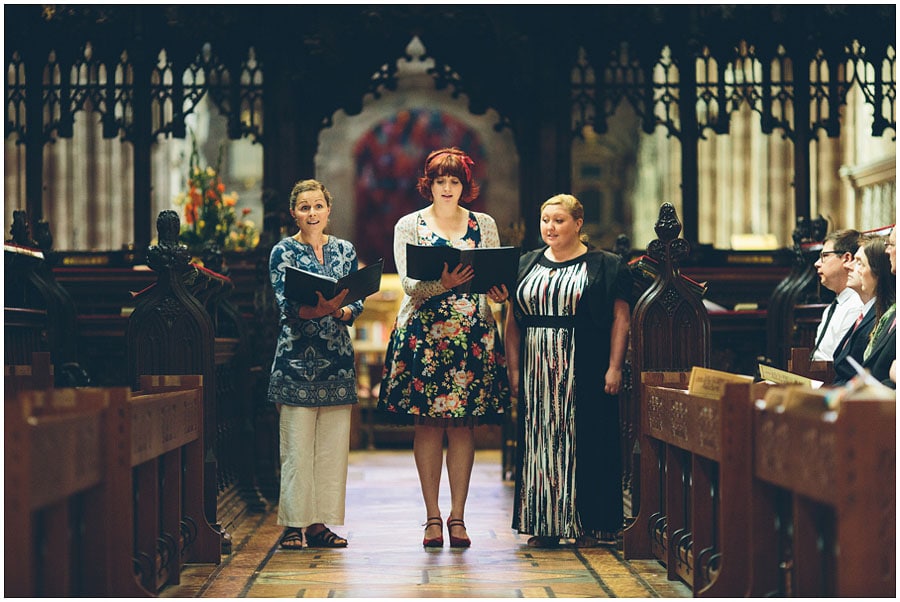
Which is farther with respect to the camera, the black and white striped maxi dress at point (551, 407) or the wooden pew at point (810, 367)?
the black and white striped maxi dress at point (551, 407)

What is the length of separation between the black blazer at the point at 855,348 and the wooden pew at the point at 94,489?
2.30 metres

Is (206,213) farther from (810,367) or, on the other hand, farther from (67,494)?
(67,494)

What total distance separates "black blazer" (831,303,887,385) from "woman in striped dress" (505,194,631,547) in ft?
3.14

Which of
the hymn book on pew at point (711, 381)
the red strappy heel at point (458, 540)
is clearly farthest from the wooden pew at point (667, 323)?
the hymn book on pew at point (711, 381)

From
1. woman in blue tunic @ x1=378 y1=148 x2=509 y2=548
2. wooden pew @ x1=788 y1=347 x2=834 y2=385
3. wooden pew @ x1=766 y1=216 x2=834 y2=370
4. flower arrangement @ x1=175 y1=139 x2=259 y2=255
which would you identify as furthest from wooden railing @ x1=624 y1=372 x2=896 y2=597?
flower arrangement @ x1=175 y1=139 x2=259 y2=255

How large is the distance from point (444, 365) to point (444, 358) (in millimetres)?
29

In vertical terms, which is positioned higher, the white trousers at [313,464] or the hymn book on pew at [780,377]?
the hymn book on pew at [780,377]

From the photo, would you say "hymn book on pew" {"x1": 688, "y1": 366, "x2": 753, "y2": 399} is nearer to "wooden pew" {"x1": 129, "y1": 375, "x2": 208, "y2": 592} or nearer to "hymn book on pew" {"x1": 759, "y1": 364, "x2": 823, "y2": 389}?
"hymn book on pew" {"x1": 759, "y1": 364, "x2": 823, "y2": 389}

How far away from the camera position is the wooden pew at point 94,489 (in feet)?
8.14

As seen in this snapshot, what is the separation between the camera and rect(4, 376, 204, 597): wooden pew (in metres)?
2.48

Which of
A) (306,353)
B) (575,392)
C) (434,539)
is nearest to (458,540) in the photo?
(434,539)

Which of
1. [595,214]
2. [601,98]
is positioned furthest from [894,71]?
[595,214]

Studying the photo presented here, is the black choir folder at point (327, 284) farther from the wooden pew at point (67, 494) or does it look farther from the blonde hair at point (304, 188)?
the wooden pew at point (67, 494)

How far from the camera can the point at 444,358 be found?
470cm
